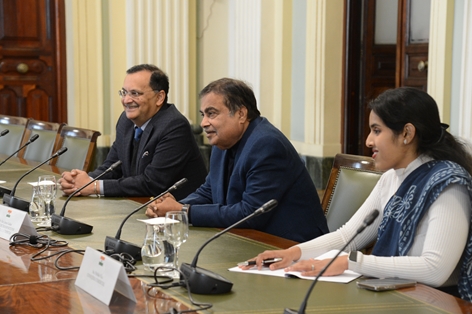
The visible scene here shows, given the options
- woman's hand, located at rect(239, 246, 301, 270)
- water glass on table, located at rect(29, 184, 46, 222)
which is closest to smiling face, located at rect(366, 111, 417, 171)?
woman's hand, located at rect(239, 246, 301, 270)

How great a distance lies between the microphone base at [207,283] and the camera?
176 cm

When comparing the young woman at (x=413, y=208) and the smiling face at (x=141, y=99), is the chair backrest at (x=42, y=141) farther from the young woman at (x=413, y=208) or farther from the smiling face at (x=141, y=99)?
the young woman at (x=413, y=208)

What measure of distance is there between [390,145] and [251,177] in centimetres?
68

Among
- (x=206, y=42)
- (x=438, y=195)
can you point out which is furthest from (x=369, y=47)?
(x=438, y=195)

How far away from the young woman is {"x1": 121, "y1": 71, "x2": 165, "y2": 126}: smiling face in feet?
5.29

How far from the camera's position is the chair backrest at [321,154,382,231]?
281 cm

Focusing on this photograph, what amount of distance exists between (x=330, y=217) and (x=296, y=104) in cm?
352

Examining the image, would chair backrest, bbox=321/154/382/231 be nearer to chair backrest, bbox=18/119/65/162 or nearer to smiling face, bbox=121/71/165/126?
smiling face, bbox=121/71/165/126

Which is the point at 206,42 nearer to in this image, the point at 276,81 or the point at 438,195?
the point at 276,81

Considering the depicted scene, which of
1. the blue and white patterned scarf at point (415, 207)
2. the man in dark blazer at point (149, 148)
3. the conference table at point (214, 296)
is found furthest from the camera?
the man in dark blazer at point (149, 148)

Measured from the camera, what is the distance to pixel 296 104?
20.9 feet

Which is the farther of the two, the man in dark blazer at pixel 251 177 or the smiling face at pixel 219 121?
the smiling face at pixel 219 121

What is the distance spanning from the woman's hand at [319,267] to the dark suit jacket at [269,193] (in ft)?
2.22

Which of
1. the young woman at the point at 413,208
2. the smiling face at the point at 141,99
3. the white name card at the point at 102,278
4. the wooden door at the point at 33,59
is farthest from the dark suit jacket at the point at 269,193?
the wooden door at the point at 33,59
